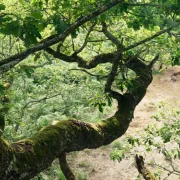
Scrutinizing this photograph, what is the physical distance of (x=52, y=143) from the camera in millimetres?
2820

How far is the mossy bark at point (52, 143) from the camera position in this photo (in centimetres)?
227

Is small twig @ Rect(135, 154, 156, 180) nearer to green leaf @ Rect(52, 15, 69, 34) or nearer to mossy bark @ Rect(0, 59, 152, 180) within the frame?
mossy bark @ Rect(0, 59, 152, 180)

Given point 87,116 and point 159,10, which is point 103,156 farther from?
point 159,10

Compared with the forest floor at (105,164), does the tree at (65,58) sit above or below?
above

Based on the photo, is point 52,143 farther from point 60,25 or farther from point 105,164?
point 105,164

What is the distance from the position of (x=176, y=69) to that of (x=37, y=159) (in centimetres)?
1466

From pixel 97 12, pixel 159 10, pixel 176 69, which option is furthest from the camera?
pixel 176 69

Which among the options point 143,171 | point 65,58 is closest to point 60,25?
point 65,58

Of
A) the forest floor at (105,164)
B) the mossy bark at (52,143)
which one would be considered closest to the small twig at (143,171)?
the mossy bark at (52,143)

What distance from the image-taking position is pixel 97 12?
6.26 ft

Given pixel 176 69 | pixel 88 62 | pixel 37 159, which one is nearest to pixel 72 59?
pixel 88 62

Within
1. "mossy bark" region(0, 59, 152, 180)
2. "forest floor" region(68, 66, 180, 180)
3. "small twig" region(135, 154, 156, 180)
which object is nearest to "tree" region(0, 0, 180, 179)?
"mossy bark" region(0, 59, 152, 180)

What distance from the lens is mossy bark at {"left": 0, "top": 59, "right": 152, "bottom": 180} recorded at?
227cm

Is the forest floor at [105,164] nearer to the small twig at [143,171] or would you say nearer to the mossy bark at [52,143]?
the small twig at [143,171]
